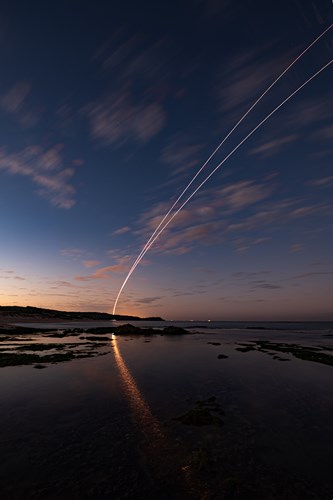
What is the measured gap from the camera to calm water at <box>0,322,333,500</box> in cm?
880

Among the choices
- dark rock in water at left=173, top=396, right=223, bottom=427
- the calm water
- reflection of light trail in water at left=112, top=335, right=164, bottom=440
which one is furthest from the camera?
dark rock in water at left=173, top=396, right=223, bottom=427

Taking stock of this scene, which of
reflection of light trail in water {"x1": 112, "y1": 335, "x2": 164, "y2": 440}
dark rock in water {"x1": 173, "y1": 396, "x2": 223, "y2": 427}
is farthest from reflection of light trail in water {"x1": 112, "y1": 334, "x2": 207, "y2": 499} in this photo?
dark rock in water {"x1": 173, "y1": 396, "x2": 223, "y2": 427}

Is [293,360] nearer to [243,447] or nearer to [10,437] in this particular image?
[243,447]

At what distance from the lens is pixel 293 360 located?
35.2m

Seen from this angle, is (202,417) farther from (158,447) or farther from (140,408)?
(140,408)

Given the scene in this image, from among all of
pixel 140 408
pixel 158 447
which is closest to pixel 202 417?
pixel 158 447

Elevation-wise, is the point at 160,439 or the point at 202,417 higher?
the point at 202,417

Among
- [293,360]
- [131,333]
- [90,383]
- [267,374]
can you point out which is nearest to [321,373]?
[267,374]

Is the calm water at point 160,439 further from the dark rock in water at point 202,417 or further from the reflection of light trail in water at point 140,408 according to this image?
the dark rock in water at point 202,417

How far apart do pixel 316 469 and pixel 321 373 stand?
20777 mm

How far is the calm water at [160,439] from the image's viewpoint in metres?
8.80

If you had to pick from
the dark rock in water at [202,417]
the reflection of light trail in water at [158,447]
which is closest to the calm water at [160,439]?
the reflection of light trail in water at [158,447]

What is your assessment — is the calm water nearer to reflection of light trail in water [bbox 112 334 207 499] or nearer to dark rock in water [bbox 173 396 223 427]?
reflection of light trail in water [bbox 112 334 207 499]

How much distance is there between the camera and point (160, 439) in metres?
12.1
